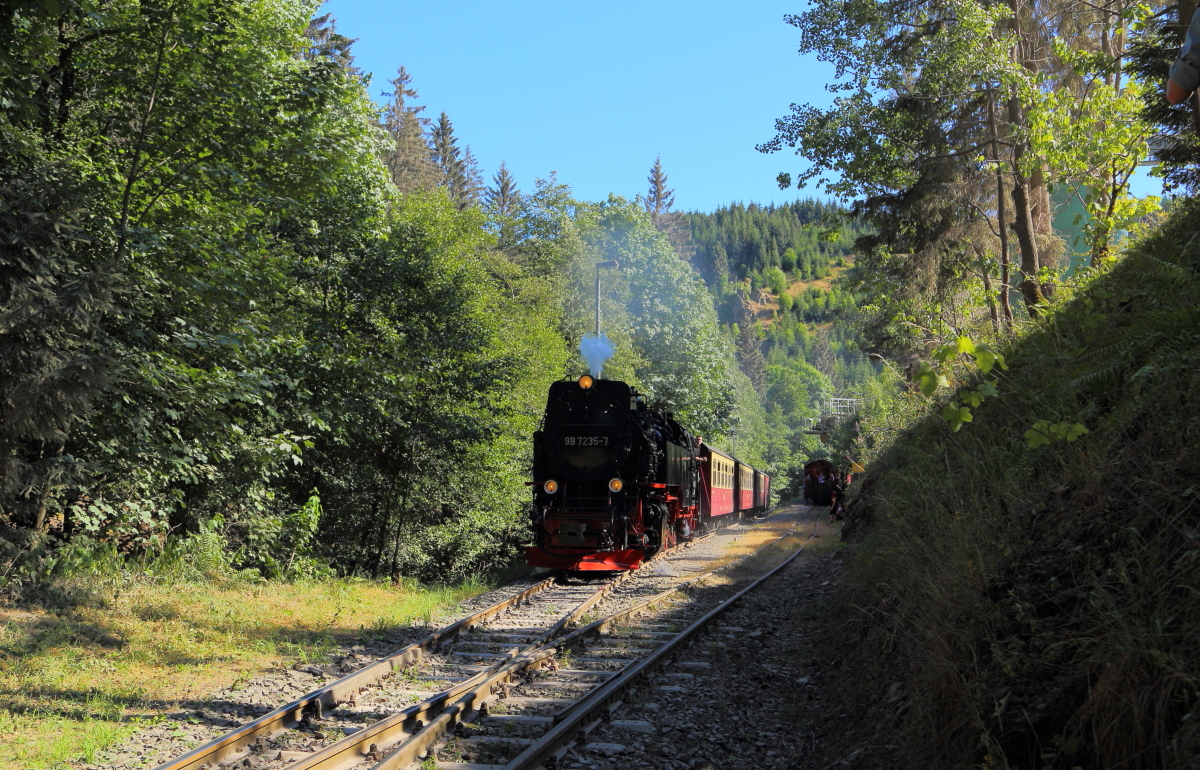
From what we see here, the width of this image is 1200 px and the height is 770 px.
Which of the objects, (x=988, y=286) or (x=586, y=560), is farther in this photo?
(x=988, y=286)

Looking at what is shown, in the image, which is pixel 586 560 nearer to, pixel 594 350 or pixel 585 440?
pixel 585 440

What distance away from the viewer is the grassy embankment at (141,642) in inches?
214

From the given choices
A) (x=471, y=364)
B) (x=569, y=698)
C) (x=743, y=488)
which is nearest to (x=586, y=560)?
(x=471, y=364)

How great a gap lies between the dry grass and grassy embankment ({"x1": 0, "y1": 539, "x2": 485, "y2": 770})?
0.01m

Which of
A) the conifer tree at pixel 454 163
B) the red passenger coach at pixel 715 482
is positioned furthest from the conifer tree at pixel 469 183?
the red passenger coach at pixel 715 482

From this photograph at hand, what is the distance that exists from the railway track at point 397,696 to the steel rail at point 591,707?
62 centimetres

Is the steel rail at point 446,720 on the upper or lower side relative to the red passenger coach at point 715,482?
lower

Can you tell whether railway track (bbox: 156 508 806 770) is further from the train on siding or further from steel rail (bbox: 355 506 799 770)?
the train on siding

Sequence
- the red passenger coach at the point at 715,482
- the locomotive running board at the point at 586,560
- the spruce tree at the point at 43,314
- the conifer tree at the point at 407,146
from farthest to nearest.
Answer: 1. the conifer tree at the point at 407,146
2. the red passenger coach at the point at 715,482
3. the locomotive running board at the point at 586,560
4. the spruce tree at the point at 43,314

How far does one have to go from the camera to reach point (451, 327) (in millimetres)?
16109

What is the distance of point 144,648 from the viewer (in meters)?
7.61

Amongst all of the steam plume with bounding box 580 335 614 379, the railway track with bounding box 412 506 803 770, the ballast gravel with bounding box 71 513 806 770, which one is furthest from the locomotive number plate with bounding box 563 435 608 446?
the ballast gravel with bounding box 71 513 806 770

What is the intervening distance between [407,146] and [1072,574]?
162 feet

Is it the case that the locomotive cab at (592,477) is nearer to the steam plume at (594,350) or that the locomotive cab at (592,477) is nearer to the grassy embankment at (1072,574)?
the steam plume at (594,350)
